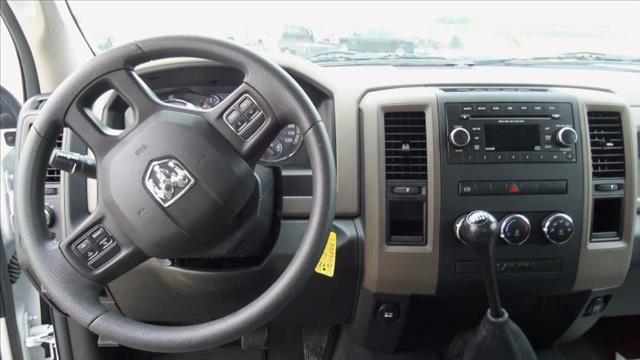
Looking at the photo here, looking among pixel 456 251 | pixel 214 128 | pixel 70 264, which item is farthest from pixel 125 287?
pixel 456 251

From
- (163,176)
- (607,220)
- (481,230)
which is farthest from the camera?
(607,220)

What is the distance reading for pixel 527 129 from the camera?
152 centimetres

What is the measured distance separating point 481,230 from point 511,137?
29 centimetres

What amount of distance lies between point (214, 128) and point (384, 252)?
0.64 meters

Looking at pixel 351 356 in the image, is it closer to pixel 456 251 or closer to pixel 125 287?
pixel 456 251

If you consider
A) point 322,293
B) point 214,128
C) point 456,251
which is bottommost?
point 322,293

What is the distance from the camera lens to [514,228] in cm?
151

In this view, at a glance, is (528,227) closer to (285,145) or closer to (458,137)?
(458,137)

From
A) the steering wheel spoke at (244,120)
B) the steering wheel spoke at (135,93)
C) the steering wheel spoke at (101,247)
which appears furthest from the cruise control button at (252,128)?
the steering wheel spoke at (101,247)

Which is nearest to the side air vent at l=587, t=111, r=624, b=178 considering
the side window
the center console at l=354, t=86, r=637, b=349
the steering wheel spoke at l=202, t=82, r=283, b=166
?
the center console at l=354, t=86, r=637, b=349

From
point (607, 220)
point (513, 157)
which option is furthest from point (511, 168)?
point (607, 220)

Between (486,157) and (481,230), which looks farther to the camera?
(486,157)

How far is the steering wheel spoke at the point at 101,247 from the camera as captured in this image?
113cm

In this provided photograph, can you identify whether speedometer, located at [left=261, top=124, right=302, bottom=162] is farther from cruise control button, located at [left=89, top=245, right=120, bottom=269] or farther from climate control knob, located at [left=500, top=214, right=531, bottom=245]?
climate control knob, located at [left=500, top=214, right=531, bottom=245]
